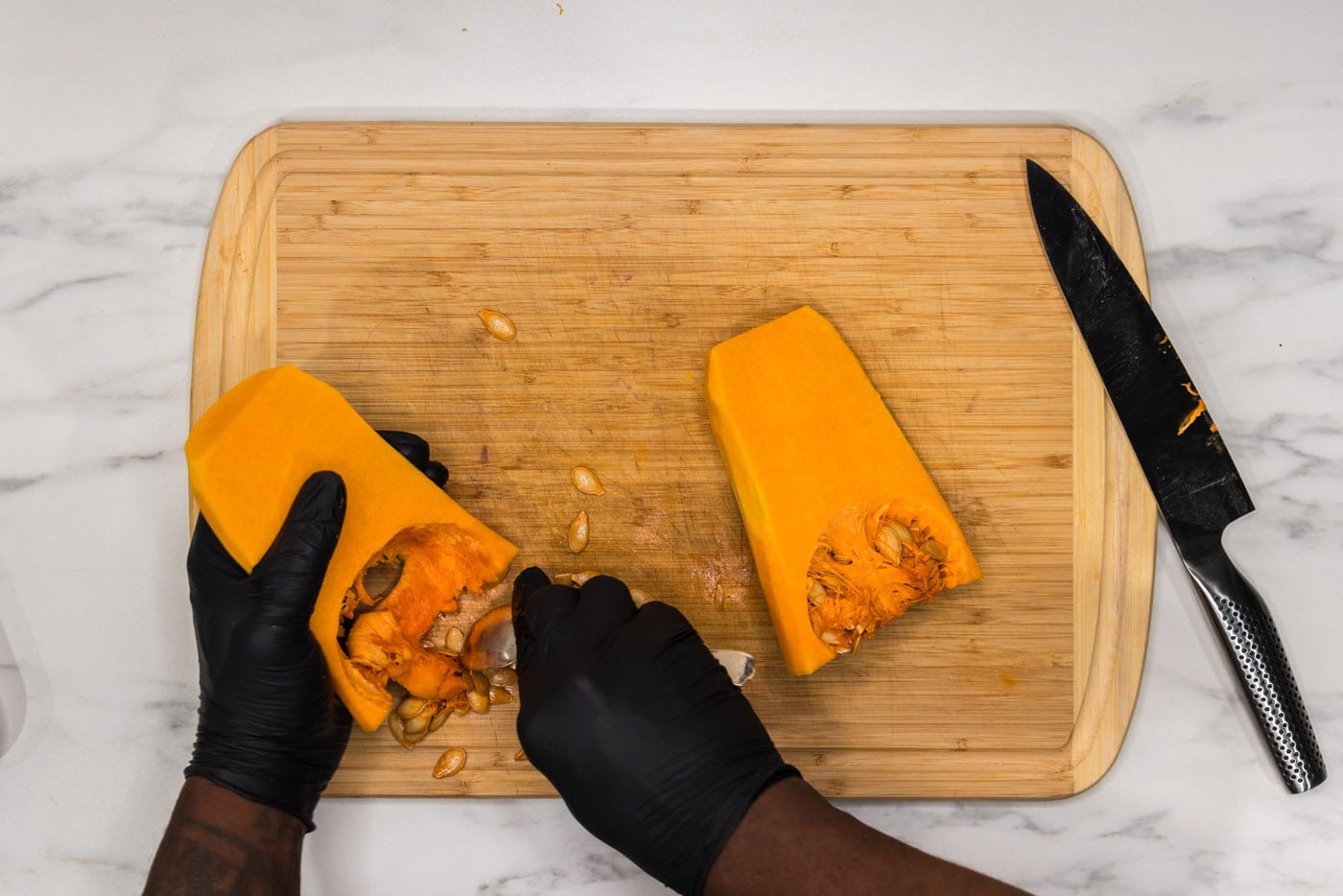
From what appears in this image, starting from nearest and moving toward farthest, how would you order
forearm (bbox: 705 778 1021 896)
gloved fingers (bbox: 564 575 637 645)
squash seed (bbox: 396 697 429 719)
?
forearm (bbox: 705 778 1021 896) → gloved fingers (bbox: 564 575 637 645) → squash seed (bbox: 396 697 429 719)

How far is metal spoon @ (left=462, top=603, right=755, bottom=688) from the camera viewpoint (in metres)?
1.45

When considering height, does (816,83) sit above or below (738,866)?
above

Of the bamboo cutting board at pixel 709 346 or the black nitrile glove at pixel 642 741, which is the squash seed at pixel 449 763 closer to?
the bamboo cutting board at pixel 709 346

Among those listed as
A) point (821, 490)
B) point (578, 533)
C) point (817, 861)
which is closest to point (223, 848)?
point (578, 533)

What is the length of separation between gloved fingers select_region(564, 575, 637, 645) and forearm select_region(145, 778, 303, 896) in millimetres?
558

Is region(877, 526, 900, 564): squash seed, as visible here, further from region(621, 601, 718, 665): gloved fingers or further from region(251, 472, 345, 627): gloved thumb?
region(251, 472, 345, 627): gloved thumb

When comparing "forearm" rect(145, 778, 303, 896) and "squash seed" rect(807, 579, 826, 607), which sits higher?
"squash seed" rect(807, 579, 826, 607)

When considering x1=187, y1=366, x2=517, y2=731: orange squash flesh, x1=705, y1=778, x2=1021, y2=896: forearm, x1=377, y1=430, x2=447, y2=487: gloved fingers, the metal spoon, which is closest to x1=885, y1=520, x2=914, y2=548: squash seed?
the metal spoon

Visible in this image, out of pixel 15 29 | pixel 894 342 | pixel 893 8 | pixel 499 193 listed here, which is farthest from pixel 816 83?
pixel 15 29

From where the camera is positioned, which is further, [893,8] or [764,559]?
[893,8]

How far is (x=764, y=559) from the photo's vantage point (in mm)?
1433

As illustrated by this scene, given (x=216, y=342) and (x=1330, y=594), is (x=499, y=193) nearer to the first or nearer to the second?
(x=216, y=342)

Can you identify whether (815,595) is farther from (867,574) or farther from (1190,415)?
(1190,415)

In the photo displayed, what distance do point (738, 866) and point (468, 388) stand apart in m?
0.84
